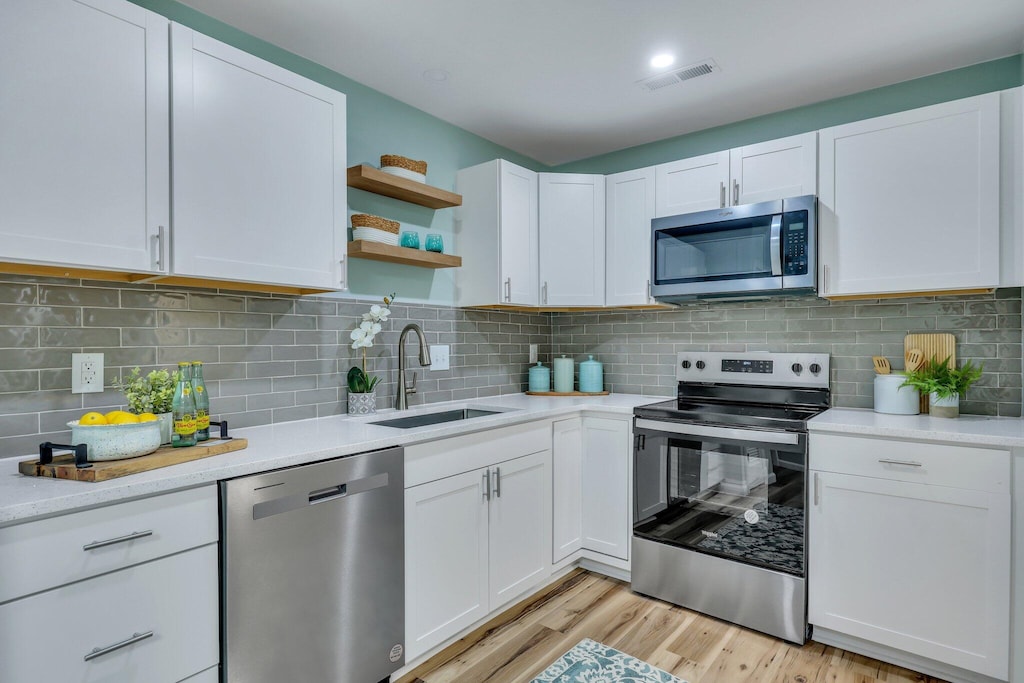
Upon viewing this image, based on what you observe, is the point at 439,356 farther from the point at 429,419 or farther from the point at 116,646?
the point at 116,646

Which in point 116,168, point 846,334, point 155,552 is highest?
point 116,168

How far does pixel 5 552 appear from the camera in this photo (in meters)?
1.13

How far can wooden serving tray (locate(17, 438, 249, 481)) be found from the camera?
1.33 metres

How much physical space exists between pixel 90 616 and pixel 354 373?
1.35 metres

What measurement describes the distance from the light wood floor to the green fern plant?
1.12m

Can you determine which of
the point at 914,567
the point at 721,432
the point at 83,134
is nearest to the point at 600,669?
the point at 721,432

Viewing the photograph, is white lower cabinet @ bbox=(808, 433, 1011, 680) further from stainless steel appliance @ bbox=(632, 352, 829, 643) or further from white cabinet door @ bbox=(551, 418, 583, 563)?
white cabinet door @ bbox=(551, 418, 583, 563)

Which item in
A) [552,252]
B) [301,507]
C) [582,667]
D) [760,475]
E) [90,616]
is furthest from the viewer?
[552,252]

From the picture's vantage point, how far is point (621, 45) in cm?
226

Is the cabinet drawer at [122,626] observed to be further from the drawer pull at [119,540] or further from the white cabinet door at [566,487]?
the white cabinet door at [566,487]

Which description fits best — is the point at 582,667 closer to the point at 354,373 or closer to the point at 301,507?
the point at 301,507

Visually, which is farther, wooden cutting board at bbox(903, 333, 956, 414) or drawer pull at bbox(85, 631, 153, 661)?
wooden cutting board at bbox(903, 333, 956, 414)

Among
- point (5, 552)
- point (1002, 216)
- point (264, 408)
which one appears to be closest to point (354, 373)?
point (264, 408)

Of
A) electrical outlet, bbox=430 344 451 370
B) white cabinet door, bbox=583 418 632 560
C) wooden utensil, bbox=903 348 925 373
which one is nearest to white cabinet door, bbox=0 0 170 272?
electrical outlet, bbox=430 344 451 370
